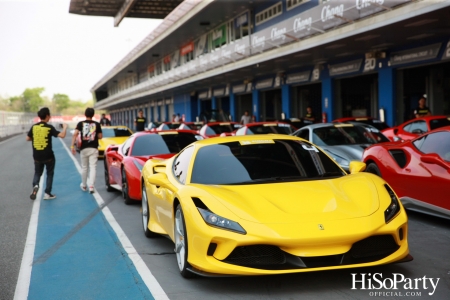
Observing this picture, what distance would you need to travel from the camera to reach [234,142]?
6258mm

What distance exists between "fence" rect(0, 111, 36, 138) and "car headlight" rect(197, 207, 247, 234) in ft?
162

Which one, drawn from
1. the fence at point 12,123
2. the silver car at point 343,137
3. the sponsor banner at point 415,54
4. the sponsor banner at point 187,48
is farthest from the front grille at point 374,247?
the fence at point 12,123

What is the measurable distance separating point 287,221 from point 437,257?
2.06 meters

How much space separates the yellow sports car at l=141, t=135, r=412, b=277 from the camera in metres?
4.52

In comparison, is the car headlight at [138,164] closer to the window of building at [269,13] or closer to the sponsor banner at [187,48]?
the window of building at [269,13]

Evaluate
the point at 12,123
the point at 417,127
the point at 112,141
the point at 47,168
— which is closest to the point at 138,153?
the point at 47,168

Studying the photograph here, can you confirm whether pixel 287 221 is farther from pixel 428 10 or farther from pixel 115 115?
pixel 115 115

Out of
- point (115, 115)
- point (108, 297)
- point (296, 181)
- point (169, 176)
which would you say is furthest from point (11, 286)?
point (115, 115)

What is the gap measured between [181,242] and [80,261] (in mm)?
1400

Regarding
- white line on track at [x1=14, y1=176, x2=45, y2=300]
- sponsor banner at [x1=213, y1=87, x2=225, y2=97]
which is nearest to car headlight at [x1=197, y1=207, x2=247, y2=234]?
white line on track at [x1=14, y1=176, x2=45, y2=300]

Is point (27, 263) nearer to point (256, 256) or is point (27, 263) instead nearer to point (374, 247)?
point (256, 256)

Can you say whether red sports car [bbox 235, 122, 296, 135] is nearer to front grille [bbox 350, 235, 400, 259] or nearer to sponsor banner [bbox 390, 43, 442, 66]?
sponsor banner [bbox 390, 43, 442, 66]

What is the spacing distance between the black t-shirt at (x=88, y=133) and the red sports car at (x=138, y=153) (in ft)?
2.56

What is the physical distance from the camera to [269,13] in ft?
99.6
